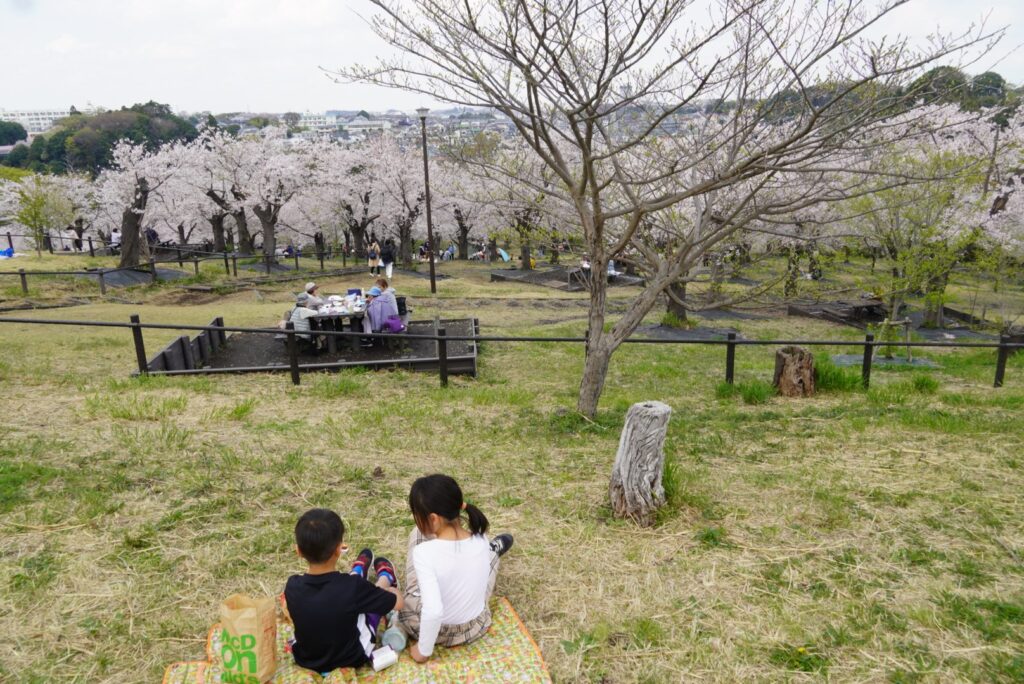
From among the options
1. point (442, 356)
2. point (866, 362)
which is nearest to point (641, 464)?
point (442, 356)

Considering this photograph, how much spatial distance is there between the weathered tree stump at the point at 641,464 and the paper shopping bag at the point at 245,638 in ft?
7.77

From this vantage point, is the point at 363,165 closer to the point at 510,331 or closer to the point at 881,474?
the point at 510,331

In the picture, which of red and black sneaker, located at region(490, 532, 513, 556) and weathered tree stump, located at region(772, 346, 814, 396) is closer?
red and black sneaker, located at region(490, 532, 513, 556)

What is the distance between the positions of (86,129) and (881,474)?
78.9 metres

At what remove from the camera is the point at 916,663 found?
2.86 m

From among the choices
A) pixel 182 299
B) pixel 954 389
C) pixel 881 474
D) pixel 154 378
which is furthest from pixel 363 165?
pixel 881 474

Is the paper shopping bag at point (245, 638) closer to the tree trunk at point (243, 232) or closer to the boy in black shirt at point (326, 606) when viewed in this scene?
the boy in black shirt at point (326, 606)

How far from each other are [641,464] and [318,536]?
2203 mm

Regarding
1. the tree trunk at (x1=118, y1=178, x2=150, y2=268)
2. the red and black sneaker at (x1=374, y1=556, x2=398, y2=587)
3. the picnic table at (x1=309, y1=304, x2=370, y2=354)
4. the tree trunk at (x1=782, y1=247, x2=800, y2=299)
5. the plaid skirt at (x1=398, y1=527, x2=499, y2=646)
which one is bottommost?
→ the plaid skirt at (x1=398, y1=527, x2=499, y2=646)

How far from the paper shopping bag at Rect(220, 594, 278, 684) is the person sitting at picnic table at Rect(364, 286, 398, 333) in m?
8.26

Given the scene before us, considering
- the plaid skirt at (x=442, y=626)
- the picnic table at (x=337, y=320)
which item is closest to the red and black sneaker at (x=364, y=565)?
the plaid skirt at (x=442, y=626)

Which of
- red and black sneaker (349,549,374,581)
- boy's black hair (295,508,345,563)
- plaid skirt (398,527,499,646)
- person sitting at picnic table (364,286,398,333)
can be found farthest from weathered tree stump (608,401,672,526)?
person sitting at picnic table (364,286,398,333)

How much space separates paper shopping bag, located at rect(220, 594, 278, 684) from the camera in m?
2.61

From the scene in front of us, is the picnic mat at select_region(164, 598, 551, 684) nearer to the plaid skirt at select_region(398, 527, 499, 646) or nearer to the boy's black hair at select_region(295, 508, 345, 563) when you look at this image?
the plaid skirt at select_region(398, 527, 499, 646)
